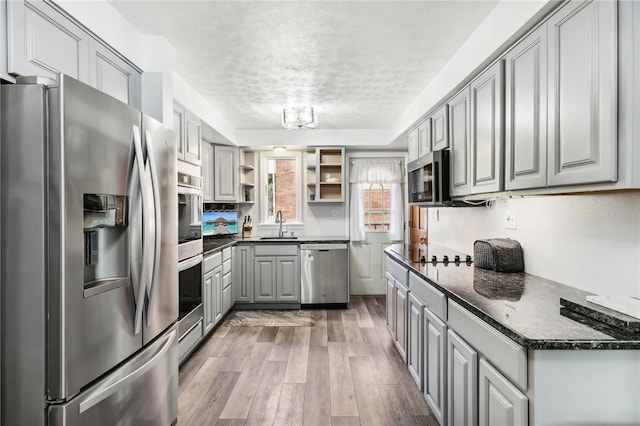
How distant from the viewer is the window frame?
5.33 m

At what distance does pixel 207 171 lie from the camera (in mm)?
4344

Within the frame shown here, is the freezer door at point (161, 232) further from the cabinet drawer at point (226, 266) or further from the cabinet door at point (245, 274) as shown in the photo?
the cabinet door at point (245, 274)

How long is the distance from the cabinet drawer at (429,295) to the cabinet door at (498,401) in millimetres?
454

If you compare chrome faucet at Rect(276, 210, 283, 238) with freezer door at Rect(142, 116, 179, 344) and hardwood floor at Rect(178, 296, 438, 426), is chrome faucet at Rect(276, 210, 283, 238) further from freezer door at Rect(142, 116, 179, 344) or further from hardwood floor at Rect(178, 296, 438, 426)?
freezer door at Rect(142, 116, 179, 344)

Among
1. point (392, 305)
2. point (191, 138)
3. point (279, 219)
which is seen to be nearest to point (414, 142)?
point (392, 305)

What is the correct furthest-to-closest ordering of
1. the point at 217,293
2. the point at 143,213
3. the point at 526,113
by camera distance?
1. the point at 217,293
2. the point at 526,113
3. the point at 143,213

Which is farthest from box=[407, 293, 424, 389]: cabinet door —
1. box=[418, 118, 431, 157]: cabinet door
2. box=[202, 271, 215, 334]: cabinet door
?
box=[202, 271, 215, 334]: cabinet door

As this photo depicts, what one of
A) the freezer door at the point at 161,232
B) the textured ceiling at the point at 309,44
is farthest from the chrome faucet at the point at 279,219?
the freezer door at the point at 161,232

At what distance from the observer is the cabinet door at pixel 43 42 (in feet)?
4.32

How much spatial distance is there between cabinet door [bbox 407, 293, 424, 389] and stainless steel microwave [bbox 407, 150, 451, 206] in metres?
0.81

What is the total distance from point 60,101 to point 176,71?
182 cm

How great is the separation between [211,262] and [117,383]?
2.15m

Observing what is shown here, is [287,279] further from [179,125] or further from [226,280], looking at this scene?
[179,125]

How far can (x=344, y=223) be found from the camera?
5402 millimetres
